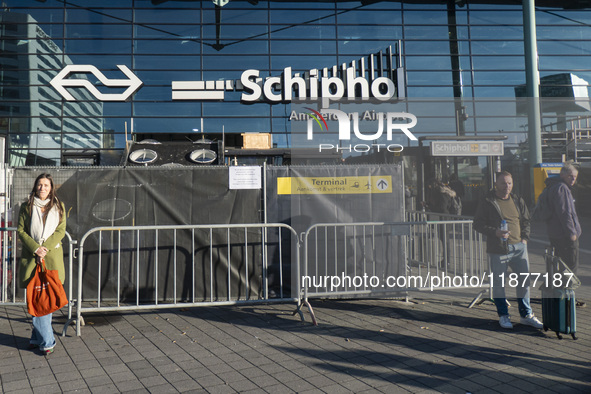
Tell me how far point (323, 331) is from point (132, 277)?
292 centimetres

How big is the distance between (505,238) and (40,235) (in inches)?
201

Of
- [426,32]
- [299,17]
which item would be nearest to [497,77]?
[426,32]

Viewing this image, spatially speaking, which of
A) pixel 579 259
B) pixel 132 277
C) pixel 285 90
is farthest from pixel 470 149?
pixel 285 90

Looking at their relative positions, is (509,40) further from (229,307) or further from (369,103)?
(229,307)

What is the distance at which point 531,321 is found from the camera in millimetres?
5270

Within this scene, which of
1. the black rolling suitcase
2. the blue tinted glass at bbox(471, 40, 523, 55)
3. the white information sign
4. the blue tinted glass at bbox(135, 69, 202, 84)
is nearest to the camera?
the black rolling suitcase

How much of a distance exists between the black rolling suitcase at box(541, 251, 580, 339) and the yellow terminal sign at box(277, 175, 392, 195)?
2267 millimetres

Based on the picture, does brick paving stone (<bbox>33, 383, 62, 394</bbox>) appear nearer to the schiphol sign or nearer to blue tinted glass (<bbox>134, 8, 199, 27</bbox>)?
the schiphol sign

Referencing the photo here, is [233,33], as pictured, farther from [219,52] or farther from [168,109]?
[168,109]

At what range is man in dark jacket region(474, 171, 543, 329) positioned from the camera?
207 inches

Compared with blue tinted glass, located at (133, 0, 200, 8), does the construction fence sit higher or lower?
lower

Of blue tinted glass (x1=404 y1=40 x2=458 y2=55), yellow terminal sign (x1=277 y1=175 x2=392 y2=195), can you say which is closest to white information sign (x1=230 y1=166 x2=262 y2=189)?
yellow terminal sign (x1=277 y1=175 x2=392 y2=195)

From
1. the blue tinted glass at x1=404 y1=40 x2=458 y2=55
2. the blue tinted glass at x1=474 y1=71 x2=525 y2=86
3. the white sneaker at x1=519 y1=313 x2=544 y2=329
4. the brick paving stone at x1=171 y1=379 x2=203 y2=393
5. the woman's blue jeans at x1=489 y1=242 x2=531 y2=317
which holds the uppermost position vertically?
the blue tinted glass at x1=404 y1=40 x2=458 y2=55

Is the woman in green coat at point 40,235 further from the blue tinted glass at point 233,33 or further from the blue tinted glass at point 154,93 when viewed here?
the blue tinted glass at point 233,33
